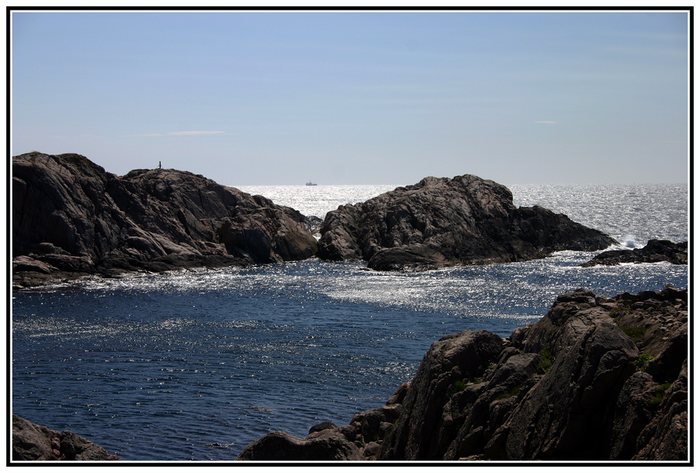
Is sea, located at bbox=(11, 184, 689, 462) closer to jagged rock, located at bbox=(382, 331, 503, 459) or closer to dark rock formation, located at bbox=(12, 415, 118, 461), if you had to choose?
dark rock formation, located at bbox=(12, 415, 118, 461)

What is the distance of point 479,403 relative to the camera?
25703 mm

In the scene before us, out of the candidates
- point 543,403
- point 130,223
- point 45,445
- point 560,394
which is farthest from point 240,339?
point 130,223

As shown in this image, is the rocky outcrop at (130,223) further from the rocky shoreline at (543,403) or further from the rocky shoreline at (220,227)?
the rocky shoreline at (543,403)

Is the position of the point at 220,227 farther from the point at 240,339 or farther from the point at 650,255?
the point at 650,255

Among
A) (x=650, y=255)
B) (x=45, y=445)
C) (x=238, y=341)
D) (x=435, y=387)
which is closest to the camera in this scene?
(x=435, y=387)

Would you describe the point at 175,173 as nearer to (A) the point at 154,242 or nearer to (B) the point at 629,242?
(A) the point at 154,242

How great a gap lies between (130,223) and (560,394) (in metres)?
84.5

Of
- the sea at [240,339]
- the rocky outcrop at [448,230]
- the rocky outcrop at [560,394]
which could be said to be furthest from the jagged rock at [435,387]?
the rocky outcrop at [448,230]

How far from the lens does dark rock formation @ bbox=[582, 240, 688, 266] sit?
101500 mm

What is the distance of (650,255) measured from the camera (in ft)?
339

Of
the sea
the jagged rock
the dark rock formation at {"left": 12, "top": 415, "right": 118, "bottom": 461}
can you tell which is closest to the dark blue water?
the sea

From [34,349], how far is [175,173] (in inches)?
2596

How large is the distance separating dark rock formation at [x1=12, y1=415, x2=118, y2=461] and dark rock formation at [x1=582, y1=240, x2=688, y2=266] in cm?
7879

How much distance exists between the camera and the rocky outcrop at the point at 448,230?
345 feet
